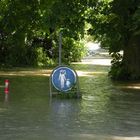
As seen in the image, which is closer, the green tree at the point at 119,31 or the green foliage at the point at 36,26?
the green tree at the point at 119,31

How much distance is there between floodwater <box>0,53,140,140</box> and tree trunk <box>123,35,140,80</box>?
16.1ft

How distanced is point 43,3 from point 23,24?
2.82m

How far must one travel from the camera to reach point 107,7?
2416 cm

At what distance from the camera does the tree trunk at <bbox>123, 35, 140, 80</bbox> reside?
2523 centimetres

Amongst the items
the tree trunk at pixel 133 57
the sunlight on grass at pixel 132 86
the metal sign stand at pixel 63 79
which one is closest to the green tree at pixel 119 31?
the tree trunk at pixel 133 57

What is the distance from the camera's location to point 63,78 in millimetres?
16641

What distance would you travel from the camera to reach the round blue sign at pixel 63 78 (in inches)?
654

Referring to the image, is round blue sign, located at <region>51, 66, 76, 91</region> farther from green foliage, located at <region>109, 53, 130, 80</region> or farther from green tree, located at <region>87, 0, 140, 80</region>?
green foliage, located at <region>109, 53, 130, 80</region>

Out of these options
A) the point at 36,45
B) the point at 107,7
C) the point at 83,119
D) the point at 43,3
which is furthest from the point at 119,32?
the point at 36,45

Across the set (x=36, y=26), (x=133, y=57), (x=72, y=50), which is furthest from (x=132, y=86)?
(x=72, y=50)

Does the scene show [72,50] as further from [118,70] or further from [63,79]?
[63,79]

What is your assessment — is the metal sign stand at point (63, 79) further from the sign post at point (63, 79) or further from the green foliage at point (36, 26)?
the green foliage at point (36, 26)

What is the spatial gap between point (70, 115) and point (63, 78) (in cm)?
332

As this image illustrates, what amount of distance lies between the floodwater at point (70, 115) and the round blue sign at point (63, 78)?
0.46m
